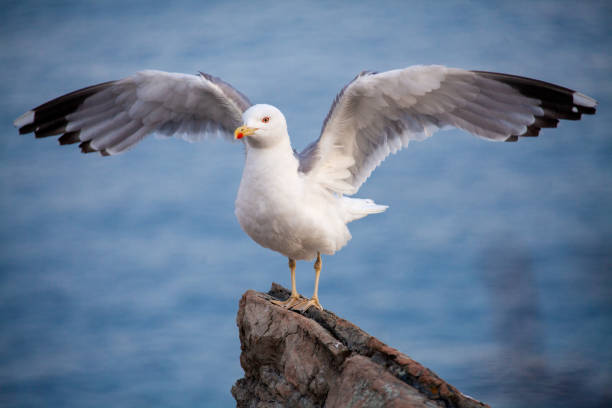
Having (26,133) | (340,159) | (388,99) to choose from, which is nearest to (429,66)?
(388,99)

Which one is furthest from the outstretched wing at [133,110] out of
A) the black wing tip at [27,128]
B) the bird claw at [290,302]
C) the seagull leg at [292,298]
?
the bird claw at [290,302]

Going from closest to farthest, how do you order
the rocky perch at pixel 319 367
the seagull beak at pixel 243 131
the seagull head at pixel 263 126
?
1. the rocky perch at pixel 319 367
2. the seagull beak at pixel 243 131
3. the seagull head at pixel 263 126

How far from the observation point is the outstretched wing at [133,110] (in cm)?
619

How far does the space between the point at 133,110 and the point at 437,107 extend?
9.27 feet

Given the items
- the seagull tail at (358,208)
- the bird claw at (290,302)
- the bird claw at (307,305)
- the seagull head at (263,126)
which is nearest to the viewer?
the seagull head at (263,126)

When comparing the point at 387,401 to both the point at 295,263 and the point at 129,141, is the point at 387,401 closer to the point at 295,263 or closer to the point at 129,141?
the point at 295,263

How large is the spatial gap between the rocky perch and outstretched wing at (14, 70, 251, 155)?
1823 mm

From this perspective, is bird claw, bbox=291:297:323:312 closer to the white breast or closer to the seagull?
the seagull

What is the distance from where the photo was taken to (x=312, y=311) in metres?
5.54

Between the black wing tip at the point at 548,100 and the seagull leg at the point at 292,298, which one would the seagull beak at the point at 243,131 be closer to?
the seagull leg at the point at 292,298

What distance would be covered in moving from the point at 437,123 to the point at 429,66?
2.02ft

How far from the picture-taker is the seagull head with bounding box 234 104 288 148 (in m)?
5.27

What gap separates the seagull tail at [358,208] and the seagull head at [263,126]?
1212mm

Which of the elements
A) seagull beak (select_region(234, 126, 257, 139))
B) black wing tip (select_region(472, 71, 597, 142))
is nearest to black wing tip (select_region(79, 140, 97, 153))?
seagull beak (select_region(234, 126, 257, 139))
